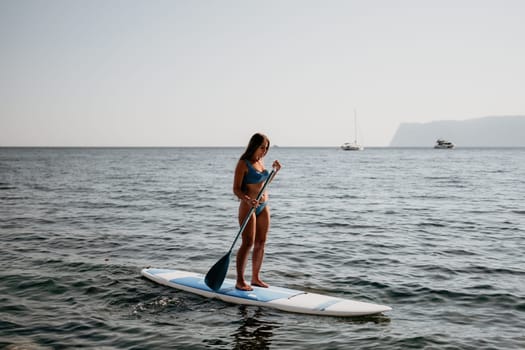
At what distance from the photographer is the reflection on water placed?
5291 millimetres

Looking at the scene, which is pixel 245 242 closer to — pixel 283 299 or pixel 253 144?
pixel 283 299

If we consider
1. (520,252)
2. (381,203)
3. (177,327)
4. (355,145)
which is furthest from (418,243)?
(355,145)

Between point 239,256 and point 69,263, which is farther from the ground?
point 239,256

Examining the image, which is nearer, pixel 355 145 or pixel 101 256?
pixel 101 256

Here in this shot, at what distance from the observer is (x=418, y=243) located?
451 inches

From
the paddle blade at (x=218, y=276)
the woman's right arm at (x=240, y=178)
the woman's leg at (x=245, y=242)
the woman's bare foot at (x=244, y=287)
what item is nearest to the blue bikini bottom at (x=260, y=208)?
the woman's leg at (x=245, y=242)

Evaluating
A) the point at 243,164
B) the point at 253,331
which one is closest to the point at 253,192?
the point at 243,164

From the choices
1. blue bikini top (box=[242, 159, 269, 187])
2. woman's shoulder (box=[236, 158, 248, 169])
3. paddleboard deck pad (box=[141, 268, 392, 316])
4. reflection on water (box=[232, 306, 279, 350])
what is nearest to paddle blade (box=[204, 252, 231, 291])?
paddleboard deck pad (box=[141, 268, 392, 316])

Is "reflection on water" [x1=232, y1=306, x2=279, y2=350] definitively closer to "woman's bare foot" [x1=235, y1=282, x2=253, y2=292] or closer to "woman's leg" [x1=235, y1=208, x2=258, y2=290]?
"woman's bare foot" [x1=235, y1=282, x2=253, y2=292]

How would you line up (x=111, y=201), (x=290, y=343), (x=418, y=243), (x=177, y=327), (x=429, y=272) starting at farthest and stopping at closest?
1. (x=111, y=201)
2. (x=418, y=243)
3. (x=429, y=272)
4. (x=177, y=327)
5. (x=290, y=343)

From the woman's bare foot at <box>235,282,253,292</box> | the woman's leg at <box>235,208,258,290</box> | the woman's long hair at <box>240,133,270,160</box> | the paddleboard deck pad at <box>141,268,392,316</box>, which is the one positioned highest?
the woman's long hair at <box>240,133,270,160</box>

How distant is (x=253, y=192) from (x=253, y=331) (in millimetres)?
1822

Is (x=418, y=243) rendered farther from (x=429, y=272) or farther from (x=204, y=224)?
(x=204, y=224)

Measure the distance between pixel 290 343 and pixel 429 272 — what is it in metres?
4.30
